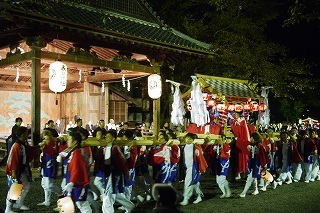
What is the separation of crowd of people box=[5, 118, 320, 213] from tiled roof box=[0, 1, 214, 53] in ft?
11.7

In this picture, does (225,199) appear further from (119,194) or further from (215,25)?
(215,25)

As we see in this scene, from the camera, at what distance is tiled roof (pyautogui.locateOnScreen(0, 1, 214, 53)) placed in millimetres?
10664

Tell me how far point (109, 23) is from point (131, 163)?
20.9ft

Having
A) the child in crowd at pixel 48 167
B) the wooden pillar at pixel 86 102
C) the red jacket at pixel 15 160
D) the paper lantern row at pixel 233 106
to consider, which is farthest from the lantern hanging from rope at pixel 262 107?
the red jacket at pixel 15 160

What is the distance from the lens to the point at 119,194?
754 cm

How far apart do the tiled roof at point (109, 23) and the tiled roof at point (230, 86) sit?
144 inches

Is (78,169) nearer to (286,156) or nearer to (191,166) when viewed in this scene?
(191,166)

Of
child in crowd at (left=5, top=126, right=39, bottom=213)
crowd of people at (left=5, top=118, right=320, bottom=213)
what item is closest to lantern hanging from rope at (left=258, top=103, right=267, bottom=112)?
crowd of people at (left=5, top=118, right=320, bottom=213)

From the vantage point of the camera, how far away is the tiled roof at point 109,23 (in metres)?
10.7

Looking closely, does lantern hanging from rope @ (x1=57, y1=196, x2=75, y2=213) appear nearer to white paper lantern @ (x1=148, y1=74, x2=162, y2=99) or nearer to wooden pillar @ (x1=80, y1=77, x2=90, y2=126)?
white paper lantern @ (x1=148, y1=74, x2=162, y2=99)

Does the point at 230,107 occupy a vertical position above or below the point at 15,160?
above

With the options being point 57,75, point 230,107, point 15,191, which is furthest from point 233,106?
point 15,191

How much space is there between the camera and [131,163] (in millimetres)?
8281

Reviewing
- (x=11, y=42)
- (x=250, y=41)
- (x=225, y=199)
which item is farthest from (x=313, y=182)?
(x=11, y=42)
